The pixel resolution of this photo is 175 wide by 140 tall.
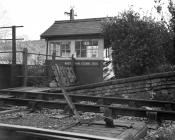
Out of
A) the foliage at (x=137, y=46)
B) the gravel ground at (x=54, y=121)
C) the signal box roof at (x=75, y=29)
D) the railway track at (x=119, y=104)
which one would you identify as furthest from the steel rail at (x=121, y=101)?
the signal box roof at (x=75, y=29)

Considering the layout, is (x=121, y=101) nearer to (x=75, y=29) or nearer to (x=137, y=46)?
(x=137, y=46)

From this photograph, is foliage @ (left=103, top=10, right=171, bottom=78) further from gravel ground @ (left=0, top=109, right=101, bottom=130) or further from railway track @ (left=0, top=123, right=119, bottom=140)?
railway track @ (left=0, top=123, right=119, bottom=140)

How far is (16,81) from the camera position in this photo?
501 inches

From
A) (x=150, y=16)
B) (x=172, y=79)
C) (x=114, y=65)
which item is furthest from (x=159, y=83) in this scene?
(x=150, y=16)

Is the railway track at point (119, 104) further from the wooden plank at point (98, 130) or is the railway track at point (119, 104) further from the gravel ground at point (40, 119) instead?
the wooden plank at point (98, 130)

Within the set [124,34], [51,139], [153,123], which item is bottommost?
[153,123]

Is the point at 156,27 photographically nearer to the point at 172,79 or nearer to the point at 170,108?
the point at 172,79

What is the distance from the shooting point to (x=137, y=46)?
13195mm

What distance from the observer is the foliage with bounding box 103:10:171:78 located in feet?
42.9

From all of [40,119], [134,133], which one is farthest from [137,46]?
[134,133]

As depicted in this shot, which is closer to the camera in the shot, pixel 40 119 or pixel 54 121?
pixel 54 121

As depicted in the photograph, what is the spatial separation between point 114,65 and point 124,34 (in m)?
1.59

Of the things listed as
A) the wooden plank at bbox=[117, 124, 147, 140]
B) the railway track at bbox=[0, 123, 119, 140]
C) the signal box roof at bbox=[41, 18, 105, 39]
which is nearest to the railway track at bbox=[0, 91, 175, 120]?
the wooden plank at bbox=[117, 124, 147, 140]

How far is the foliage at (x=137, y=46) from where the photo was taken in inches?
515
